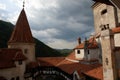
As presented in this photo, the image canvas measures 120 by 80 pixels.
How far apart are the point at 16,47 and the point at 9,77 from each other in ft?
26.5

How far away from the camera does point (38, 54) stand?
74250 millimetres

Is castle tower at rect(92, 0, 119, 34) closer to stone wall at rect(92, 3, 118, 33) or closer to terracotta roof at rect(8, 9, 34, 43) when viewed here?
stone wall at rect(92, 3, 118, 33)

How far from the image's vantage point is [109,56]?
18.0 m

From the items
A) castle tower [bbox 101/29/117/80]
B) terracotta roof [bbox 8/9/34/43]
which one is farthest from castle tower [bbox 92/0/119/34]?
terracotta roof [bbox 8/9/34/43]

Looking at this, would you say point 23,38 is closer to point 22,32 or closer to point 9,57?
point 22,32

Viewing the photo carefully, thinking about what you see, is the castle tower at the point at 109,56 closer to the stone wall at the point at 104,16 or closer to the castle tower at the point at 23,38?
the stone wall at the point at 104,16

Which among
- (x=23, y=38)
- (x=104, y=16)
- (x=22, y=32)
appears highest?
(x=104, y=16)

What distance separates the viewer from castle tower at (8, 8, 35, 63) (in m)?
31.7

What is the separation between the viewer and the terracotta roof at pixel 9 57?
25.1 metres

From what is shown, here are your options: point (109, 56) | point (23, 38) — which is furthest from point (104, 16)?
point (23, 38)

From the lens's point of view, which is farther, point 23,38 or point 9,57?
point 23,38

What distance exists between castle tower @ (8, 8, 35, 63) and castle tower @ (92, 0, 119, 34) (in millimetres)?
12915

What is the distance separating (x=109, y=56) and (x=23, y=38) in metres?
18.9

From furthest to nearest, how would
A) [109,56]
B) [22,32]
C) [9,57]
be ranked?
[22,32]
[9,57]
[109,56]
